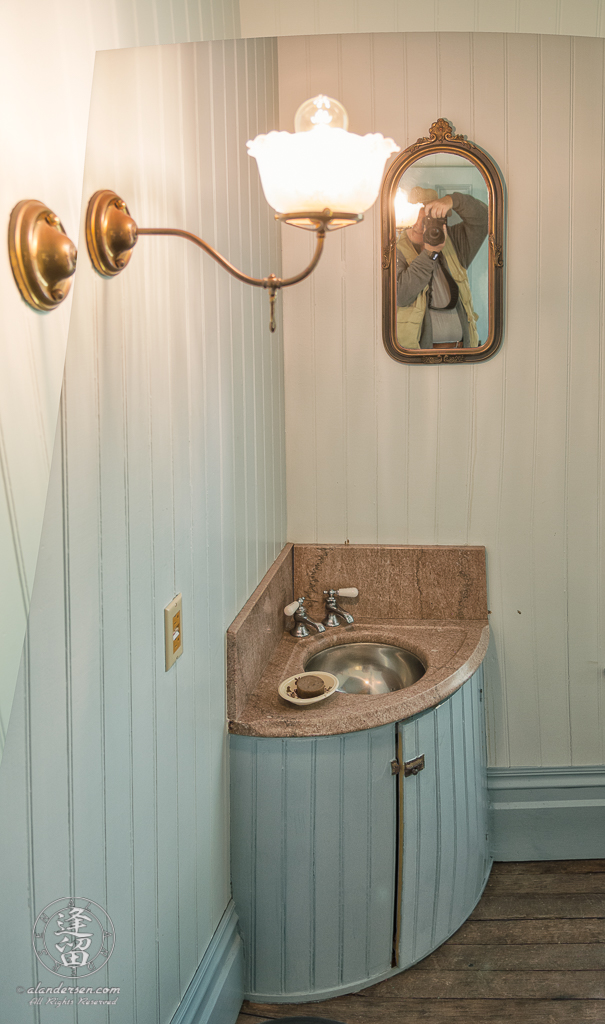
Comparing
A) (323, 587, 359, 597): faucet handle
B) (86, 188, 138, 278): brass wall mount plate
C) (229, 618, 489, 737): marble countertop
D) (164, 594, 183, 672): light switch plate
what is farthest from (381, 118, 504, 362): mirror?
(86, 188, 138, 278): brass wall mount plate

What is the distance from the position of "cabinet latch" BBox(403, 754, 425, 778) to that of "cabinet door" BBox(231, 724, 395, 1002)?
4cm

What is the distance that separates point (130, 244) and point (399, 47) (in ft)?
5.32

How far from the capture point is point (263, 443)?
81.9 inches

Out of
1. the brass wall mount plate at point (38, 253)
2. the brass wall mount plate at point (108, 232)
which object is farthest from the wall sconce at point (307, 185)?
the brass wall mount plate at point (38, 253)

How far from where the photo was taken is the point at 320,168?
3.24 feet

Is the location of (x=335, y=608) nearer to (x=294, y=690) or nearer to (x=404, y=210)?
(x=294, y=690)

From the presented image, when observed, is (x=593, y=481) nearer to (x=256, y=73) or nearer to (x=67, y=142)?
(x=256, y=73)

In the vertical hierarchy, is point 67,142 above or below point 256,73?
below

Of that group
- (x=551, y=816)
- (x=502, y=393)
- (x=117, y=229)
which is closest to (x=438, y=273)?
(x=502, y=393)

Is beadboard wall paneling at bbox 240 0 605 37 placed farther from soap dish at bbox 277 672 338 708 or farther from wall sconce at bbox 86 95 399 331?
soap dish at bbox 277 672 338 708

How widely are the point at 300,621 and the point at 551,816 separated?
1032 millimetres

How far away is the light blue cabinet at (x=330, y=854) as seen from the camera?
68.4 inches

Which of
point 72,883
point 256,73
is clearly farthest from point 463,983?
point 256,73

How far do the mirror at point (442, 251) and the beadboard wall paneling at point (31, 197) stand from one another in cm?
142
